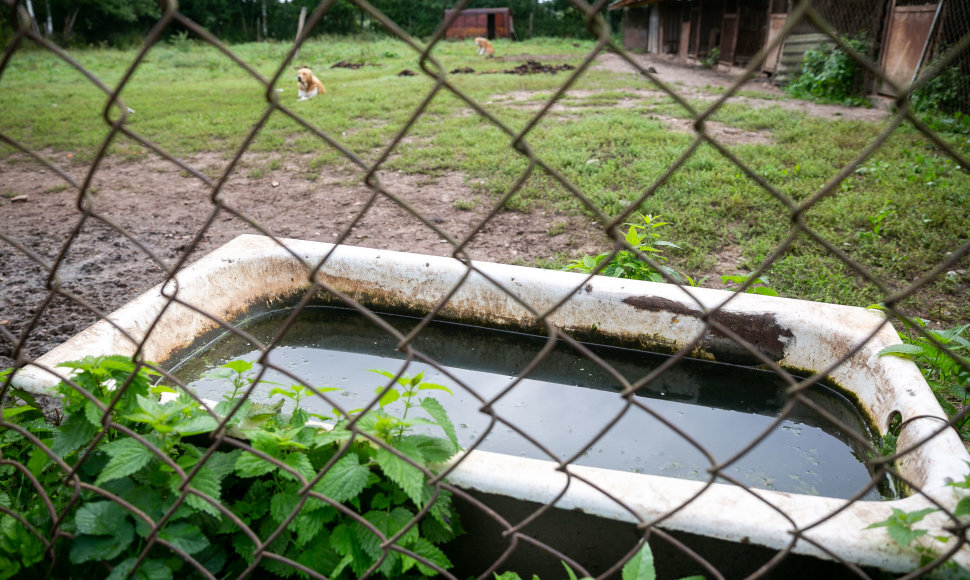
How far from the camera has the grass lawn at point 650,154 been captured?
3.12m

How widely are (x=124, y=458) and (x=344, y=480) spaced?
0.39 meters

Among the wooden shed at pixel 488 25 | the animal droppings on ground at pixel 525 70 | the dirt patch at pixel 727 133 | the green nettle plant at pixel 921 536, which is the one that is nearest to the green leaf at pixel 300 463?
the green nettle plant at pixel 921 536

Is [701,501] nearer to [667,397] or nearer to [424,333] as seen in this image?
[667,397]

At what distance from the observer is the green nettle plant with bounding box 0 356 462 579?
1082 mm

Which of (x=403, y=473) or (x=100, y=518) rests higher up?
(x=403, y=473)

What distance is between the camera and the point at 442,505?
3.76ft

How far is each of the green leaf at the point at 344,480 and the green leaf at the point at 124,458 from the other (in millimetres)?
309

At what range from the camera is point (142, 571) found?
1.08m

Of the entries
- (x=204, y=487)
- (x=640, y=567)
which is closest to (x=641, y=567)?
(x=640, y=567)

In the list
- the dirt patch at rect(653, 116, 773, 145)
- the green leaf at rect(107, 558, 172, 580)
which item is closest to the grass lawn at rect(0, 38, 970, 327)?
the dirt patch at rect(653, 116, 773, 145)

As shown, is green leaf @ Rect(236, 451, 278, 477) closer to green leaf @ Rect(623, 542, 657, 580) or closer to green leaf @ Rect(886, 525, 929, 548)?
green leaf @ Rect(623, 542, 657, 580)

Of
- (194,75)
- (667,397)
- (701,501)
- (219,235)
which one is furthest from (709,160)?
(194,75)

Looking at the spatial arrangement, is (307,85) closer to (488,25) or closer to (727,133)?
(727,133)

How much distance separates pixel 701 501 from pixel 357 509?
657mm
